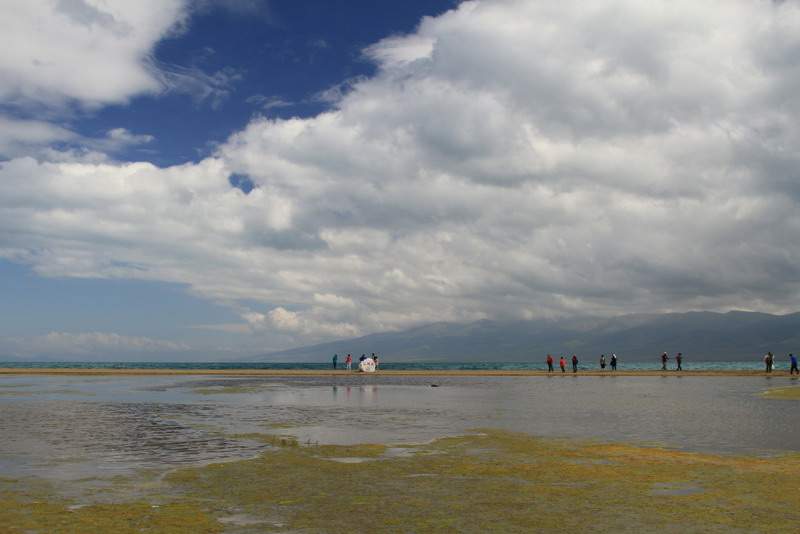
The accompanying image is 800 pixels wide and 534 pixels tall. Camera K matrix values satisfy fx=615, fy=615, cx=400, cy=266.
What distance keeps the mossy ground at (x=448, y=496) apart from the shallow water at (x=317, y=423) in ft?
9.57

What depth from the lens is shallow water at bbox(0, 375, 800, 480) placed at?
20.1m

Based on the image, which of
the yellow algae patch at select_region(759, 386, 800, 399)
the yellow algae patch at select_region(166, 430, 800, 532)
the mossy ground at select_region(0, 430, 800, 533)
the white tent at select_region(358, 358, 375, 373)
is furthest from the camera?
the white tent at select_region(358, 358, 375, 373)

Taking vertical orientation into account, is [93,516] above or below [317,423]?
above

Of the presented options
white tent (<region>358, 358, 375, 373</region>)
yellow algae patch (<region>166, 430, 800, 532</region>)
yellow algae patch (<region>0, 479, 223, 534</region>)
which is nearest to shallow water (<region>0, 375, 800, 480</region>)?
yellow algae patch (<region>166, 430, 800, 532</region>)

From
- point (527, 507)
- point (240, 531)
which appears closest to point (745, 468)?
point (527, 507)

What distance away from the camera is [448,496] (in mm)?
13977

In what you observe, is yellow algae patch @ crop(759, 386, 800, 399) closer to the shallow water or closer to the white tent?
the shallow water

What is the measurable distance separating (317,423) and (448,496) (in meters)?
16.3

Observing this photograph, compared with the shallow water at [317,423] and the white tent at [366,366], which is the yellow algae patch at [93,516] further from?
the white tent at [366,366]

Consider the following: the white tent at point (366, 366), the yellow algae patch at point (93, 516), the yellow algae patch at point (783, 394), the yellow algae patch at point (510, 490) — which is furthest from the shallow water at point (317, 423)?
the white tent at point (366, 366)

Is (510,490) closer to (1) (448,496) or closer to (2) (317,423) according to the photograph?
(1) (448,496)

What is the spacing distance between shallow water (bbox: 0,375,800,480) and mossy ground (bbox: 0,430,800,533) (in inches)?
115

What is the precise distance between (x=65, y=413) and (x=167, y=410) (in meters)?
5.25

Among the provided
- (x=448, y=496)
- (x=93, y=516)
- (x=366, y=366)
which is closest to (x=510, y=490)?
(x=448, y=496)
